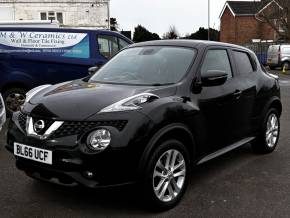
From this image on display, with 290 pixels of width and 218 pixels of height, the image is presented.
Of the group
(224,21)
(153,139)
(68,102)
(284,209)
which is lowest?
(284,209)

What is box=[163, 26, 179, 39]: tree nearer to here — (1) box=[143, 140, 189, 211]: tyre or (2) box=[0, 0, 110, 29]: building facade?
(2) box=[0, 0, 110, 29]: building facade

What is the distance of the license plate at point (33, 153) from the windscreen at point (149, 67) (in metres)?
1.30

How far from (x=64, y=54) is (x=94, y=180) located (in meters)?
5.91

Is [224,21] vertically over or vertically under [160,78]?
over

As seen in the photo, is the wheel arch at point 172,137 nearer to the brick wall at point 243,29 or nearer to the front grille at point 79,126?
the front grille at point 79,126

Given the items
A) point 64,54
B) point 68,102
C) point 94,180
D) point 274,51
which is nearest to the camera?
point 94,180

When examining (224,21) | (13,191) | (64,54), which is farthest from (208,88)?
(224,21)

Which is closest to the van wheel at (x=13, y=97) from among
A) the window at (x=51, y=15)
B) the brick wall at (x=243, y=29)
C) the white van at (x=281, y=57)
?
the white van at (x=281, y=57)

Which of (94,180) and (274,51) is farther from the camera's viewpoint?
(274,51)

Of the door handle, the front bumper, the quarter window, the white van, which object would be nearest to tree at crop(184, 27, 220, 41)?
the white van

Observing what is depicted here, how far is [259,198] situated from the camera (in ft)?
15.1

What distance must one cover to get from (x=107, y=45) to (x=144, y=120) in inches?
237

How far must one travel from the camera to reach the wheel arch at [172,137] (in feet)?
13.0

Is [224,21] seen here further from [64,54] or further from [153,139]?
[153,139]
